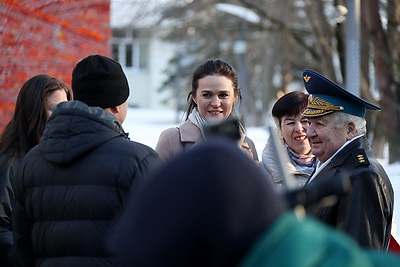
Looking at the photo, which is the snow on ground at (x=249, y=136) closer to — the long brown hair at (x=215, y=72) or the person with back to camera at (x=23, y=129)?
the long brown hair at (x=215, y=72)

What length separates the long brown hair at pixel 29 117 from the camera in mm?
4113

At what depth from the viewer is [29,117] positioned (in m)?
4.18

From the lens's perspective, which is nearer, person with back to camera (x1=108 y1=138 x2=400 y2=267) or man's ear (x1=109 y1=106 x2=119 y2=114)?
person with back to camera (x1=108 y1=138 x2=400 y2=267)

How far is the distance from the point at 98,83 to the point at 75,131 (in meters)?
0.31

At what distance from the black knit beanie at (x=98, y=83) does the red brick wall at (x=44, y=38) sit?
16.4 feet

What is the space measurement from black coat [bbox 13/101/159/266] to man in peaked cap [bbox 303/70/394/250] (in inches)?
31.5

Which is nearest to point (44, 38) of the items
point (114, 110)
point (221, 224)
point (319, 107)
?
point (319, 107)

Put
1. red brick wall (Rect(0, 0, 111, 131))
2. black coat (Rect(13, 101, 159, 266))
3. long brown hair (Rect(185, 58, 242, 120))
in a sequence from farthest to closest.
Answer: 1. red brick wall (Rect(0, 0, 111, 131))
2. long brown hair (Rect(185, 58, 242, 120))
3. black coat (Rect(13, 101, 159, 266))

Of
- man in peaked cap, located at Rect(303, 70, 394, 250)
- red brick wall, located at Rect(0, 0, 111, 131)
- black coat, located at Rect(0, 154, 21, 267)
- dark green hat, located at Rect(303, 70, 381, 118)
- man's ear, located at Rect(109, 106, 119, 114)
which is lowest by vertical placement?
black coat, located at Rect(0, 154, 21, 267)

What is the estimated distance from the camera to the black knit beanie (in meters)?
3.11

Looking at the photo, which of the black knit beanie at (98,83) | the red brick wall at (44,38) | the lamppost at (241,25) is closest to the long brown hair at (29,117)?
the black knit beanie at (98,83)

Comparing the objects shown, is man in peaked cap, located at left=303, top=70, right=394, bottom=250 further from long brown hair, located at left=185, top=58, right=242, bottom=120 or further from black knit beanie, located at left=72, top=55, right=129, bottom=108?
black knit beanie, located at left=72, top=55, right=129, bottom=108

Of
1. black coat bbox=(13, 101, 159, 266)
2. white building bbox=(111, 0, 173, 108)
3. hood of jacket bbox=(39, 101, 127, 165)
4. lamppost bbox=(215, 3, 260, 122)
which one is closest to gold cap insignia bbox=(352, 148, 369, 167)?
black coat bbox=(13, 101, 159, 266)

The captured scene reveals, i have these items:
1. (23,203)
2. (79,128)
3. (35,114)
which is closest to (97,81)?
(79,128)
